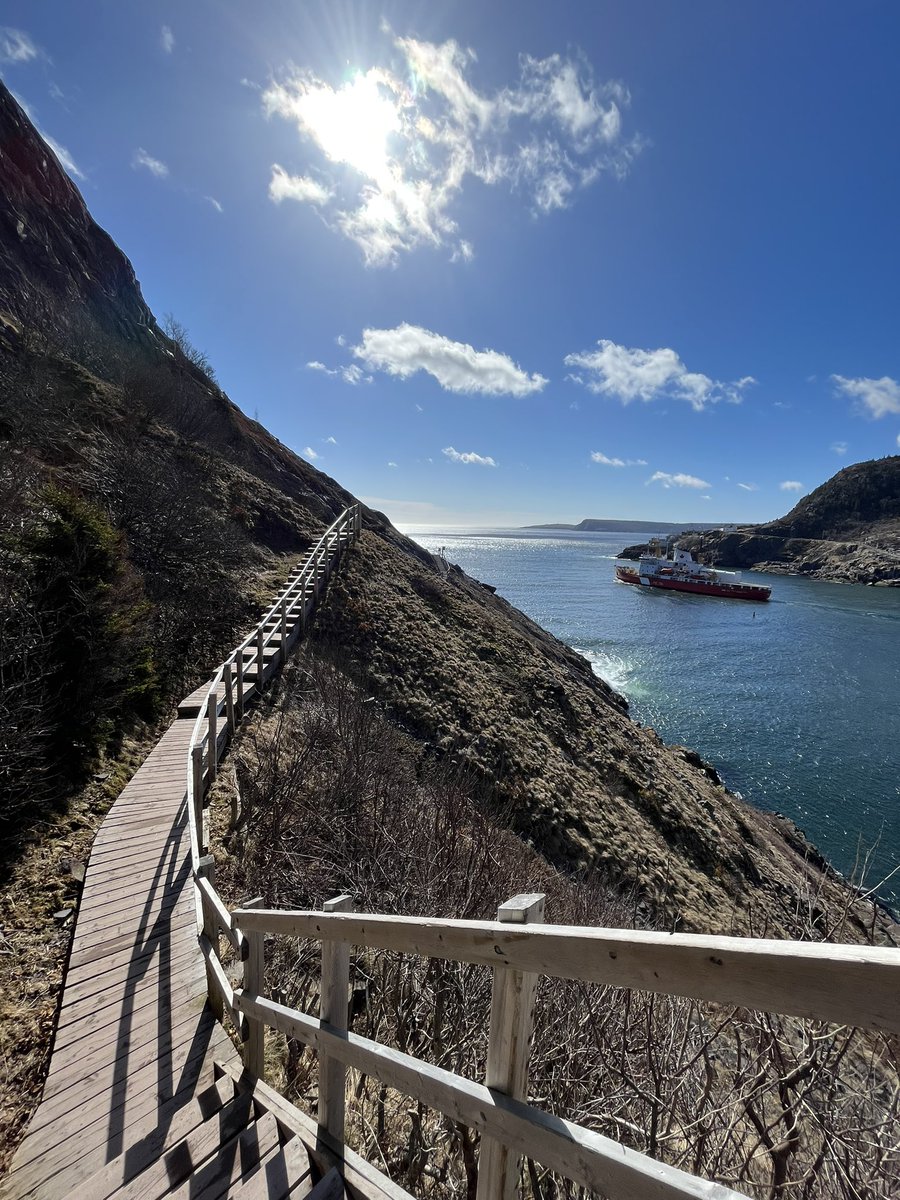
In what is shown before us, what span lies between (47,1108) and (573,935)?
13.4 feet

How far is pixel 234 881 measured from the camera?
20.7 ft

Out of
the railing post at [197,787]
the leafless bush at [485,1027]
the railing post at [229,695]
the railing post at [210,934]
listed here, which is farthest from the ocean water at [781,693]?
the railing post at [229,695]

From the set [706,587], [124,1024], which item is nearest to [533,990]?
[124,1024]

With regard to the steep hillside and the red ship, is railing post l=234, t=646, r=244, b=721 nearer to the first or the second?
the red ship

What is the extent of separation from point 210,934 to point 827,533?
529ft

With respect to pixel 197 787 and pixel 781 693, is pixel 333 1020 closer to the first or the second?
pixel 197 787

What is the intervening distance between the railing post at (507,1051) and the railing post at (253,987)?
1990 mm

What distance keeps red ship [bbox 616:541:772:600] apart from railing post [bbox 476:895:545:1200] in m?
80.7

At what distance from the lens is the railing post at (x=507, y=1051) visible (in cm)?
168

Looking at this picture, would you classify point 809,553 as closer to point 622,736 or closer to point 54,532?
point 622,736

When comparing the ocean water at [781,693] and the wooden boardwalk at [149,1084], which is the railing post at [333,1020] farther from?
the ocean water at [781,693]

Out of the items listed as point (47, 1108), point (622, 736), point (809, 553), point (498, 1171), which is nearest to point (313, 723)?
point (47, 1108)

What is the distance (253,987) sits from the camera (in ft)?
10.9

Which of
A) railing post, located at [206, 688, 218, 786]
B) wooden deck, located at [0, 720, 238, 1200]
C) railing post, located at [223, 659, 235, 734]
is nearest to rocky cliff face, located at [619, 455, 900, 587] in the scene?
railing post, located at [223, 659, 235, 734]
